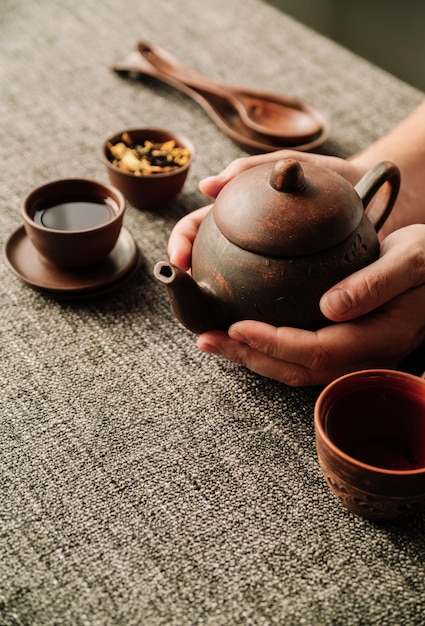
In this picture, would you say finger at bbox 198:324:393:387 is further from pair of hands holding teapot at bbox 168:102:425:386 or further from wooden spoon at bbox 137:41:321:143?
wooden spoon at bbox 137:41:321:143

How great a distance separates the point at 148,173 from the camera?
1142 mm

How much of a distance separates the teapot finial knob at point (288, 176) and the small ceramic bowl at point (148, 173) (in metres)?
0.40

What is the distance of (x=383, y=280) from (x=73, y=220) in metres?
0.48

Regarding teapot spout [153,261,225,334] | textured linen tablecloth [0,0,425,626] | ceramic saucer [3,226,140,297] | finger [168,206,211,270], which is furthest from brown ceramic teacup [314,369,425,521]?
ceramic saucer [3,226,140,297]

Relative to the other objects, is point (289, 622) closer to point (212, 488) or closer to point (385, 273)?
point (212, 488)

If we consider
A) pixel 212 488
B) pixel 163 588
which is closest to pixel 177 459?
pixel 212 488

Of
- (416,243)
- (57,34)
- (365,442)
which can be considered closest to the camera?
(365,442)

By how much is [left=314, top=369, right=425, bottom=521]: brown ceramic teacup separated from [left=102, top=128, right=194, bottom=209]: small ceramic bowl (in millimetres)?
557

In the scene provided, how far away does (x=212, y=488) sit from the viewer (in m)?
0.75

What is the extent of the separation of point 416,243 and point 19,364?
0.56m

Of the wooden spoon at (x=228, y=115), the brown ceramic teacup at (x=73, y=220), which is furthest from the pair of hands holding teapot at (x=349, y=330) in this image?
the wooden spoon at (x=228, y=115)

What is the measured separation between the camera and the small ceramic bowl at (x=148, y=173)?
1.11 m

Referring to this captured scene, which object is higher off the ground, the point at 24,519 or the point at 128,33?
the point at 128,33

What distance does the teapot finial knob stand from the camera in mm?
734
